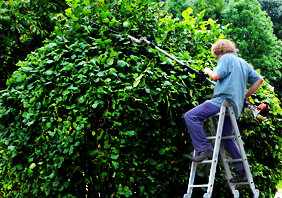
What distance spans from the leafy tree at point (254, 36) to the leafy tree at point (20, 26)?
23710mm

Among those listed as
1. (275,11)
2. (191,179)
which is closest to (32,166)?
(191,179)

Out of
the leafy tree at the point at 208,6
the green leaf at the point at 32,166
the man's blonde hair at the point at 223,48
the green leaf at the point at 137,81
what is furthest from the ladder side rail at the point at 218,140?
the leafy tree at the point at 208,6

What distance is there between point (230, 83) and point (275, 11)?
1494 inches

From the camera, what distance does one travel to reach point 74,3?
199 inches

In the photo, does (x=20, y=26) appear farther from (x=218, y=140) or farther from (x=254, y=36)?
(x=254, y=36)

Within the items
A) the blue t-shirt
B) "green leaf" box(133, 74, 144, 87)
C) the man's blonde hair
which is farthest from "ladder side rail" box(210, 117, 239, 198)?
"green leaf" box(133, 74, 144, 87)

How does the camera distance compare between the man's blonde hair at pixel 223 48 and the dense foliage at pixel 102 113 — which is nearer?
the dense foliage at pixel 102 113

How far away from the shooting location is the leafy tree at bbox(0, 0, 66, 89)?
905cm

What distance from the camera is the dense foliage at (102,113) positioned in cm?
439

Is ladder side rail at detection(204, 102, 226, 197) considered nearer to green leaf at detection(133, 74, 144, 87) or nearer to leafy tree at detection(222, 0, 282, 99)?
green leaf at detection(133, 74, 144, 87)

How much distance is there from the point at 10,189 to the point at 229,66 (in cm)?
324

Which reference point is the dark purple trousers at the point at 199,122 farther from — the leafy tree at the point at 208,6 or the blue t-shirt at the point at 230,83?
the leafy tree at the point at 208,6

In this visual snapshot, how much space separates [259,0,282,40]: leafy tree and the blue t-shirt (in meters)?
36.1

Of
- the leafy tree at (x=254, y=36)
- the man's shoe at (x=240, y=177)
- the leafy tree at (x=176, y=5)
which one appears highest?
the man's shoe at (x=240, y=177)
